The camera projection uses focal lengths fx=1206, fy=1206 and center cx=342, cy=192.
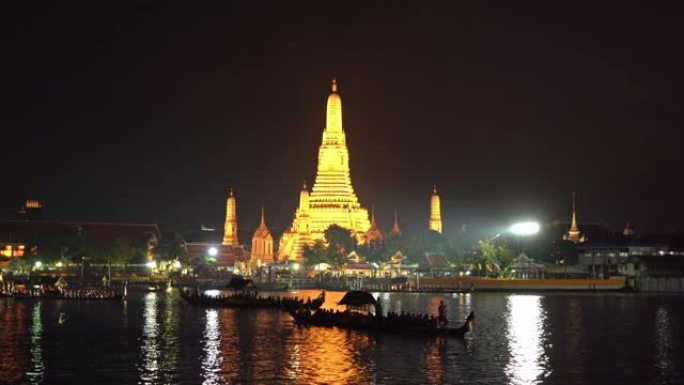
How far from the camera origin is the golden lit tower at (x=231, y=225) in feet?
482

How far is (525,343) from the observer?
52188 millimetres

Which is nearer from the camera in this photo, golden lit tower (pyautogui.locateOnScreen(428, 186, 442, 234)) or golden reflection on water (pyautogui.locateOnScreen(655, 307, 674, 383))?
golden reflection on water (pyautogui.locateOnScreen(655, 307, 674, 383))

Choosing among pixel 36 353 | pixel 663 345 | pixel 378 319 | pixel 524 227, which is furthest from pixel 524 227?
pixel 36 353

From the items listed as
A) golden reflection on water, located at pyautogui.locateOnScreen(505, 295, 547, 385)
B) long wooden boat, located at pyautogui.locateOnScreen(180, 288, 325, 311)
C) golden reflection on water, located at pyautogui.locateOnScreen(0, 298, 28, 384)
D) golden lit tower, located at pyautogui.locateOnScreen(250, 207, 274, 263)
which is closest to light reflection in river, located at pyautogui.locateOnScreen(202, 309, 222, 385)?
golden reflection on water, located at pyautogui.locateOnScreen(0, 298, 28, 384)

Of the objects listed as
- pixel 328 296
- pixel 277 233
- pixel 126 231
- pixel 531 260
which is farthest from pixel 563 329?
pixel 277 233

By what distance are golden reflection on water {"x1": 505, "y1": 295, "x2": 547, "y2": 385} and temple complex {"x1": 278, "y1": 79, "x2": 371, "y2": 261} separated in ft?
158

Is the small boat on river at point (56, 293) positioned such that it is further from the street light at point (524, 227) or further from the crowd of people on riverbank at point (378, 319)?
the street light at point (524, 227)

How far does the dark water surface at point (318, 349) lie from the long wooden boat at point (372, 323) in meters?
0.63

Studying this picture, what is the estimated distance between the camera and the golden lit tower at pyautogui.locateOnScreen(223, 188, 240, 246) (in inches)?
5782

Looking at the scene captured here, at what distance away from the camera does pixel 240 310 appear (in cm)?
7375

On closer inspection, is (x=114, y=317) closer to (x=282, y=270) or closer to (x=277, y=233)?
(x=282, y=270)

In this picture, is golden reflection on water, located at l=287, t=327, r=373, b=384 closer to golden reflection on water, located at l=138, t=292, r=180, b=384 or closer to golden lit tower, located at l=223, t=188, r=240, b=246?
golden reflection on water, located at l=138, t=292, r=180, b=384

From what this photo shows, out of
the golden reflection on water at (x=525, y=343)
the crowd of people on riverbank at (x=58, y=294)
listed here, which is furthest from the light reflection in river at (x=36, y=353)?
the golden reflection on water at (x=525, y=343)

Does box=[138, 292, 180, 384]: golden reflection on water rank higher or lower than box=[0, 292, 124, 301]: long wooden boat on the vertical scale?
lower
